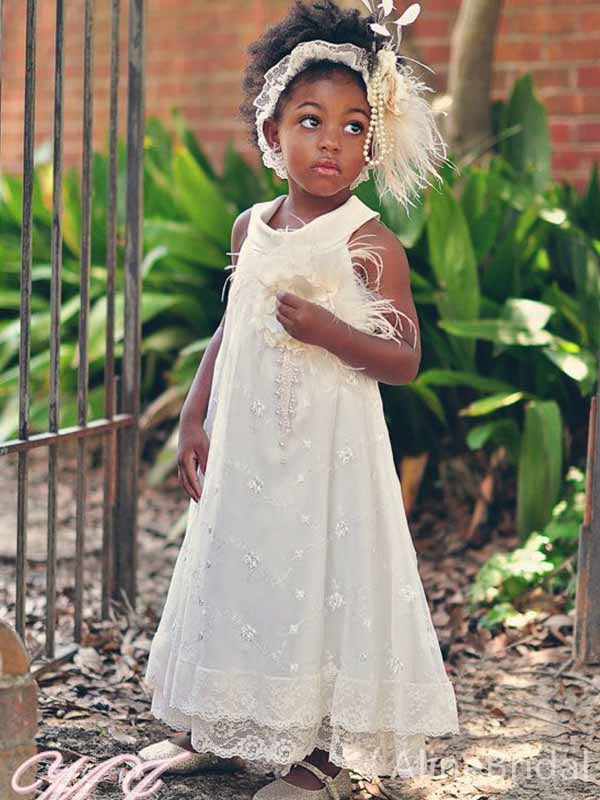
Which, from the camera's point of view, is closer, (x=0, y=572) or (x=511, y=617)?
(x=511, y=617)

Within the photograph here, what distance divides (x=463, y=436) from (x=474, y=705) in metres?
1.64

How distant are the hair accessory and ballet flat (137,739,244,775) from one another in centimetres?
128

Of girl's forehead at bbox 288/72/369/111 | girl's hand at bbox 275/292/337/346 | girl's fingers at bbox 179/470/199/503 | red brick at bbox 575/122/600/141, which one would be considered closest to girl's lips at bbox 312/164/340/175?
girl's forehead at bbox 288/72/369/111

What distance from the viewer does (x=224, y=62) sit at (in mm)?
7125

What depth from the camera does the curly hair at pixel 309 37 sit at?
8.33ft

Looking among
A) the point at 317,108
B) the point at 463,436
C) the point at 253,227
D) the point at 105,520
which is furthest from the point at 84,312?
the point at 463,436

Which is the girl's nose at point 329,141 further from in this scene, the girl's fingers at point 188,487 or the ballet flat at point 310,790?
the ballet flat at point 310,790

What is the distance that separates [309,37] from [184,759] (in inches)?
61.9

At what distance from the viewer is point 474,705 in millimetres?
3318

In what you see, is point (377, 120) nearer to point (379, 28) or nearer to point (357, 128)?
point (357, 128)

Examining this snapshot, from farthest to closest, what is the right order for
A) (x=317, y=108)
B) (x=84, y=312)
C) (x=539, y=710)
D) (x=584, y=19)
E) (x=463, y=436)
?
(x=584, y=19), (x=463, y=436), (x=84, y=312), (x=539, y=710), (x=317, y=108)

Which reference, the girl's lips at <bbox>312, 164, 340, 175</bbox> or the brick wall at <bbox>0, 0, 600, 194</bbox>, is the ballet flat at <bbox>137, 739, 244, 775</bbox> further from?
the brick wall at <bbox>0, 0, 600, 194</bbox>

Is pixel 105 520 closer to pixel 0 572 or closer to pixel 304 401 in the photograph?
pixel 0 572
